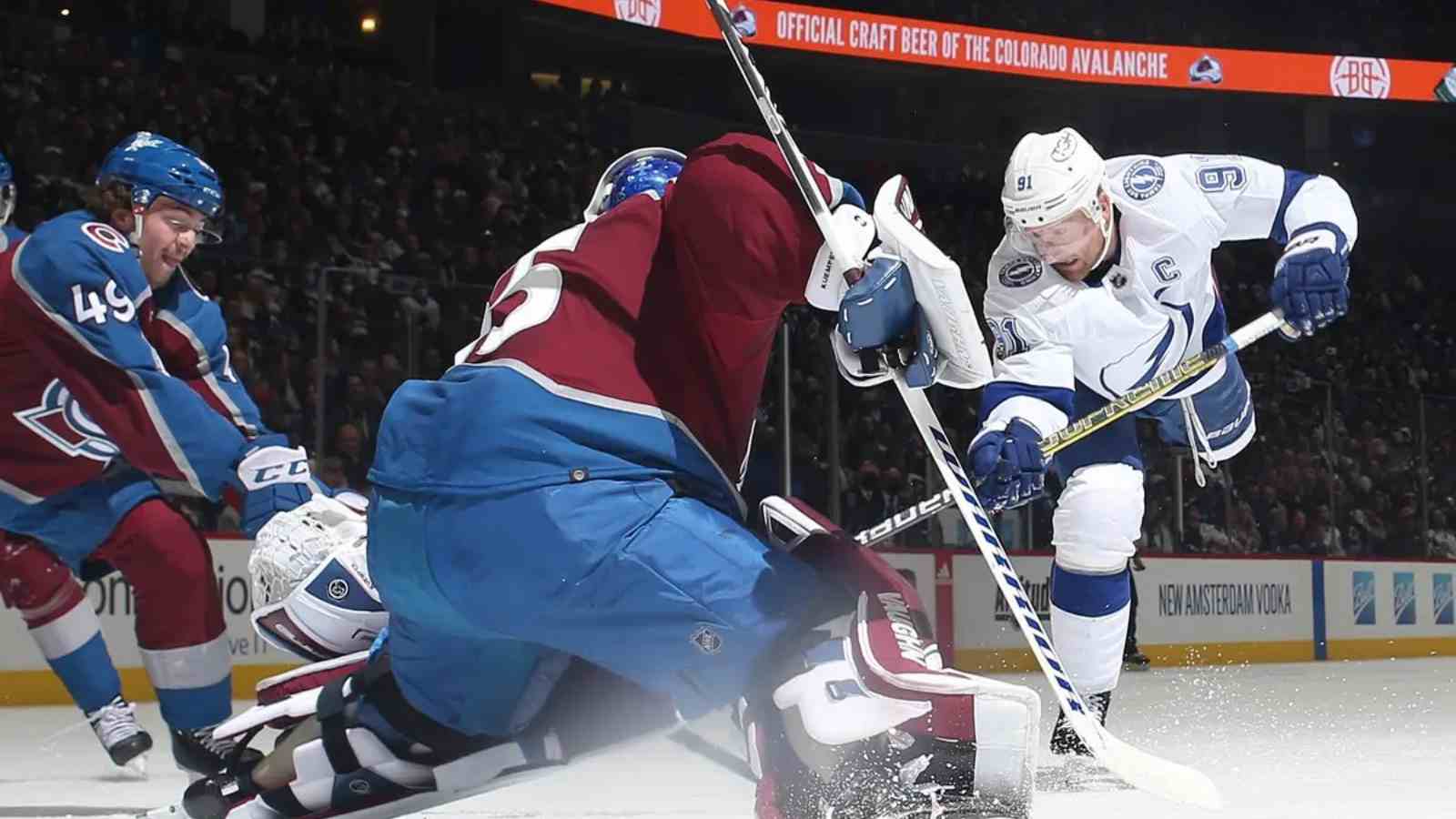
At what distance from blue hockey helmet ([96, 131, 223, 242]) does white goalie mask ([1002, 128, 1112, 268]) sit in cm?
153

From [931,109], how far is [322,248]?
9.45m

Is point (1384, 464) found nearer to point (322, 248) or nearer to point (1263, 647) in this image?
point (1263, 647)

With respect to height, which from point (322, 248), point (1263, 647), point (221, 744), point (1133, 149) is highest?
point (1133, 149)

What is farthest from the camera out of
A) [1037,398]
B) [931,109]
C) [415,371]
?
[931,109]

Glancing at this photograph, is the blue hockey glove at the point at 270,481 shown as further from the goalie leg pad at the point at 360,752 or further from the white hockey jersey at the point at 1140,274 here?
the white hockey jersey at the point at 1140,274

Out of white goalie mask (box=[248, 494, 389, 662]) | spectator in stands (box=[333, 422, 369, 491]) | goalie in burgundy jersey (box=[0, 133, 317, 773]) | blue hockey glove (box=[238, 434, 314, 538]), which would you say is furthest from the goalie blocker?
spectator in stands (box=[333, 422, 369, 491])

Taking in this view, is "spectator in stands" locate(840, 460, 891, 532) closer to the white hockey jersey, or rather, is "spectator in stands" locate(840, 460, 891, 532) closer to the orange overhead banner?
the white hockey jersey

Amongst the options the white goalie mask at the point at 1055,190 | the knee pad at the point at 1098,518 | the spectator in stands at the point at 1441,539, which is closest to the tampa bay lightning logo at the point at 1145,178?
the white goalie mask at the point at 1055,190

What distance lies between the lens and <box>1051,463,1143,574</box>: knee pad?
3.63 meters

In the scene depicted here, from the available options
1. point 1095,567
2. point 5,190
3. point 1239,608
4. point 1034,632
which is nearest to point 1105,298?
point 1095,567

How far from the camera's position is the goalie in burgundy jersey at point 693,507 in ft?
5.51

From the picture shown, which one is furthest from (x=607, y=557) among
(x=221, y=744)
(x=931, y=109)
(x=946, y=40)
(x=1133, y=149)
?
(x=1133, y=149)

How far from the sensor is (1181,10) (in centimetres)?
1834

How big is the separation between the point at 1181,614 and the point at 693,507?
7.65 meters
